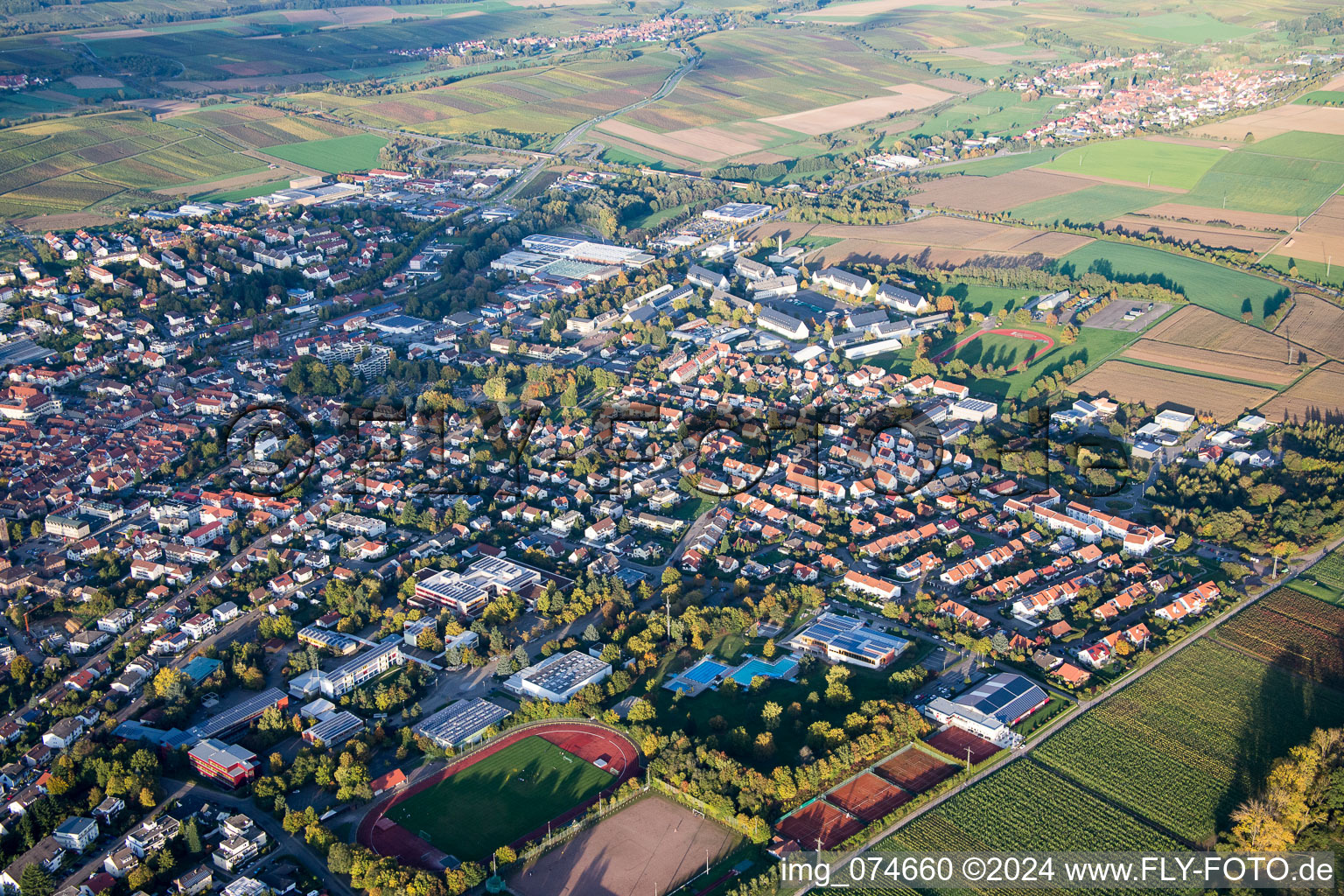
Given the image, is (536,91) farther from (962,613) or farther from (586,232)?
(962,613)

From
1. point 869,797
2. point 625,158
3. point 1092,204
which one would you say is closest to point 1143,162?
point 1092,204

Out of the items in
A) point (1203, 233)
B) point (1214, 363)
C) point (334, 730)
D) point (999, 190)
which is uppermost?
point (999, 190)

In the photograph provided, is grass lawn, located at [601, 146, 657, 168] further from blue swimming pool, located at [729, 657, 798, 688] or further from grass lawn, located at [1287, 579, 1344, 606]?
grass lawn, located at [1287, 579, 1344, 606]

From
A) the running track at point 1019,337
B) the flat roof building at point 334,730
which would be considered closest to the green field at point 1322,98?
the running track at point 1019,337

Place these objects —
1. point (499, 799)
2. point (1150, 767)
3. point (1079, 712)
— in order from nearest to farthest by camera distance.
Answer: point (1150, 767) → point (499, 799) → point (1079, 712)

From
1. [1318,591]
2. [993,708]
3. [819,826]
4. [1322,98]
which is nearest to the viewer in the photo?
[819,826]

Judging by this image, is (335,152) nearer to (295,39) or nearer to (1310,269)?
(295,39)
